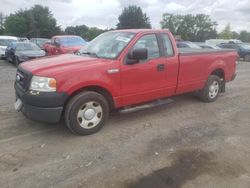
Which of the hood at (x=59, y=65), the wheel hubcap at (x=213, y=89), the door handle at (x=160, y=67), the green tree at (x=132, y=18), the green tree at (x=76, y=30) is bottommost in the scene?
the wheel hubcap at (x=213, y=89)

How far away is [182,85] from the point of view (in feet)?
20.9

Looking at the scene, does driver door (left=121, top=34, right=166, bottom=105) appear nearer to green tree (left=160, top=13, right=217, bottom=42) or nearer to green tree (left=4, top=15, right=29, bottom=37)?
green tree (left=4, top=15, right=29, bottom=37)

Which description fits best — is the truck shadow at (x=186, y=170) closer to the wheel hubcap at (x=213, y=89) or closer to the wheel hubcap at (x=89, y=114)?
the wheel hubcap at (x=89, y=114)

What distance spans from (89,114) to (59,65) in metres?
0.98

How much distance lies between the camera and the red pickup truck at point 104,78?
15.1 feet

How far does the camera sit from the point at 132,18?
65.7 m

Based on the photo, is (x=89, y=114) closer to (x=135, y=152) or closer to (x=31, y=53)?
(x=135, y=152)

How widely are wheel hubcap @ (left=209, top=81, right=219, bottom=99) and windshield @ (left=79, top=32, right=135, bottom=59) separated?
2.83 meters

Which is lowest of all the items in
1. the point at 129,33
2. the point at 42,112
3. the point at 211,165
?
the point at 211,165

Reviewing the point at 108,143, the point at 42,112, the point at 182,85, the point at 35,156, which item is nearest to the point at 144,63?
the point at 182,85

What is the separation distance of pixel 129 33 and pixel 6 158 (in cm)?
320

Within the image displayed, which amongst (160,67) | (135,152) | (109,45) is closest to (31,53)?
(109,45)

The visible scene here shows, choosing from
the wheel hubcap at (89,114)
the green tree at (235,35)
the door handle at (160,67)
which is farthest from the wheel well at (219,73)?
the green tree at (235,35)

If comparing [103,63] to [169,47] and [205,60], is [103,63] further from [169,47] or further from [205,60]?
[205,60]
